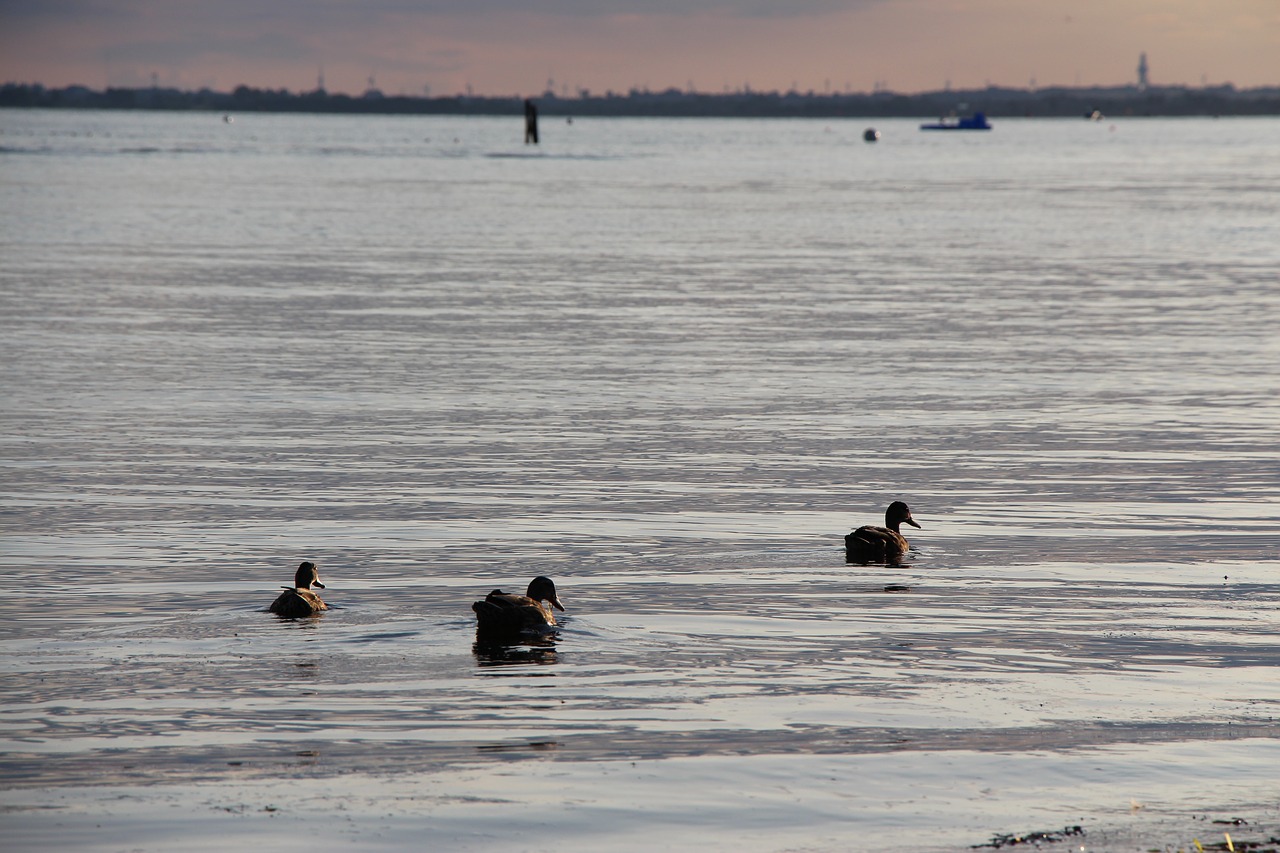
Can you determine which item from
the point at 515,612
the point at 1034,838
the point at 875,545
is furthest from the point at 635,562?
the point at 1034,838

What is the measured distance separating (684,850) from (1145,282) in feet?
120

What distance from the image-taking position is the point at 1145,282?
1684 inches

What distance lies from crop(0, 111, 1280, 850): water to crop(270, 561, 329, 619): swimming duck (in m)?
0.26

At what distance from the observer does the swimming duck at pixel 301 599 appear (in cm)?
1251

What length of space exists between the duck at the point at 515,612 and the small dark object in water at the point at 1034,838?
14.2ft

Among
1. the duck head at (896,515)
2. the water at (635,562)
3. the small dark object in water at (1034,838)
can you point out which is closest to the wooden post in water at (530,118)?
the water at (635,562)

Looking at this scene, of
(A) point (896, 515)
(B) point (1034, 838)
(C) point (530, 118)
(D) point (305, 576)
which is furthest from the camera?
(C) point (530, 118)

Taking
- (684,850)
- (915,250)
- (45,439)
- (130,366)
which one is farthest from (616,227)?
(684,850)

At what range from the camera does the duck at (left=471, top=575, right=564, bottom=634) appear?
11953 mm

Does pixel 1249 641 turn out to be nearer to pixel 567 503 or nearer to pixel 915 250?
pixel 567 503

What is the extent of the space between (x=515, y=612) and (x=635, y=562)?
2.82 metres

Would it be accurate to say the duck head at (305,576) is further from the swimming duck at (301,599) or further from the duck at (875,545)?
the duck at (875,545)

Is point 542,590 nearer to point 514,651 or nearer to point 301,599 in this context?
point 514,651

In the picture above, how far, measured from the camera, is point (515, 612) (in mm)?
11953
